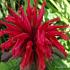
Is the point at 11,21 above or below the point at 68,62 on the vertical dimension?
above

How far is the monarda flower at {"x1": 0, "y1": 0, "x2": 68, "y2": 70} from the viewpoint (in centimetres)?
101

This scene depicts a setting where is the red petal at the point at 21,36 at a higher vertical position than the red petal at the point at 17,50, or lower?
higher

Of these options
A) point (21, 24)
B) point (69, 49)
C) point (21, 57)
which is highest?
point (21, 24)

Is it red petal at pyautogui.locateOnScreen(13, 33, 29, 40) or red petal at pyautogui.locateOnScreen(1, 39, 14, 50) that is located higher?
red petal at pyautogui.locateOnScreen(13, 33, 29, 40)

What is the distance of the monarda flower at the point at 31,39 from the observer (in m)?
1.01

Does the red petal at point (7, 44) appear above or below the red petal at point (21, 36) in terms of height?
below

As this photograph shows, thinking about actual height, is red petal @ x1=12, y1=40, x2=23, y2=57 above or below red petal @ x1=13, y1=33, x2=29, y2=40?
below

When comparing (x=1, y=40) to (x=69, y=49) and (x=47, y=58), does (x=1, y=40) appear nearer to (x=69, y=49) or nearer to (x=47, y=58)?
(x=69, y=49)

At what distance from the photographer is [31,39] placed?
107 centimetres

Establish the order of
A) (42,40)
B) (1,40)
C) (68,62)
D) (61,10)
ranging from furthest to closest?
(61,10), (1,40), (68,62), (42,40)

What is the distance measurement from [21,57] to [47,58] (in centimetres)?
9

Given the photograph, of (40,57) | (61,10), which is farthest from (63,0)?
(40,57)

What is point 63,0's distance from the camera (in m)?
1.74

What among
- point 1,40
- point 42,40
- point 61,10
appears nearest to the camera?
point 42,40
